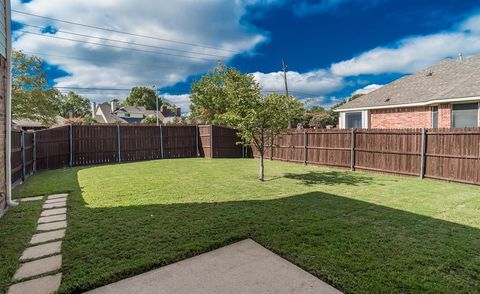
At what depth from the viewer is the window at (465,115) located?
989 cm

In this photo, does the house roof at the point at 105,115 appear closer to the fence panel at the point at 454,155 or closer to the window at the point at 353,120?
the window at the point at 353,120

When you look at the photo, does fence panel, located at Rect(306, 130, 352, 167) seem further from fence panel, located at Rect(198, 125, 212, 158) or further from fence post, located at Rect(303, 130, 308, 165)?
fence panel, located at Rect(198, 125, 212, 158)

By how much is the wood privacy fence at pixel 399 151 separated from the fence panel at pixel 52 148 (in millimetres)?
8739

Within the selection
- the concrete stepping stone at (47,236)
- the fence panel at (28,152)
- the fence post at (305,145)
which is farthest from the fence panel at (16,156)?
the fence post at (305,145)

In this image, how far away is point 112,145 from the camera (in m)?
13.0

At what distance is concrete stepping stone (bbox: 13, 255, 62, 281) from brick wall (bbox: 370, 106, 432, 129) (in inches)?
543

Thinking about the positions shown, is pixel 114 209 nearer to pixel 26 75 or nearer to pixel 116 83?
pixel 26 75

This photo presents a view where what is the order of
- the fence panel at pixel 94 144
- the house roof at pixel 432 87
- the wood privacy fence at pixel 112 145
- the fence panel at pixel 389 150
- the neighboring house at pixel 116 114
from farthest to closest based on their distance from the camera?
the neighboring house at pixel 116 114
the fence panel at pixel 94 144
the house roof at pixel 432 87
the wood privacy fence at pixel 112 145
the fence panel at pixel 389 150

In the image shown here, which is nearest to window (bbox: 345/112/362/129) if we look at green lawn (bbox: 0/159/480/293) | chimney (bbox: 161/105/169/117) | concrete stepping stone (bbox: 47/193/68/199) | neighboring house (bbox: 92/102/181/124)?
green lawn (bbox: 0/159/480/293)

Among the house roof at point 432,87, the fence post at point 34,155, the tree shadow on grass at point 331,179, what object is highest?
the house roof at point 432,87

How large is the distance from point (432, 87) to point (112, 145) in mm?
15497

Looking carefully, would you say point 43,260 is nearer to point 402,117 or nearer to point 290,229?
point 290,229

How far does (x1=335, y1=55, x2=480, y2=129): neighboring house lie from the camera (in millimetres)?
10156

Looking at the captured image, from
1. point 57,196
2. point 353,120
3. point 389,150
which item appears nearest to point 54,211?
point 57,196
